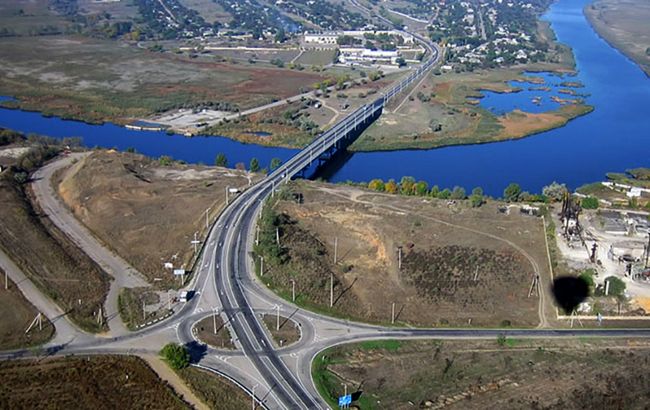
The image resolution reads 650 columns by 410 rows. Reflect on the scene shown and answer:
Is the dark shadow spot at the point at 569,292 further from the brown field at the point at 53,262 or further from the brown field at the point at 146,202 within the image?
the brown field at the point at 53,262

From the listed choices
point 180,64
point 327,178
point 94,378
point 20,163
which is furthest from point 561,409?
point 180,64

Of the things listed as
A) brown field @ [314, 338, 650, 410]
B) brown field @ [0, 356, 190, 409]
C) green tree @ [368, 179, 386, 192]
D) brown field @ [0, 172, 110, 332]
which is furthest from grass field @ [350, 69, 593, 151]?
brown field @ [0, 356, 190, 409]

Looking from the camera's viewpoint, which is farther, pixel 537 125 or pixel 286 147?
pixel 537 125

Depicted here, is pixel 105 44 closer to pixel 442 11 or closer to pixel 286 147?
pixel 286 147

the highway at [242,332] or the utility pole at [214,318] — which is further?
the utility pole at [214,318]

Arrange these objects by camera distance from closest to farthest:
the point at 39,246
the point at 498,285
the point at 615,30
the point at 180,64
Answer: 1. the point at 498,285
2. the point at 39,246
3. the point at 180,64
4. the point at 615,30

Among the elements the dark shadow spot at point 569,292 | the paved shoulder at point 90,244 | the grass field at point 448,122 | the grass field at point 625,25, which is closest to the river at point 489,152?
the grass field at point 448,122
